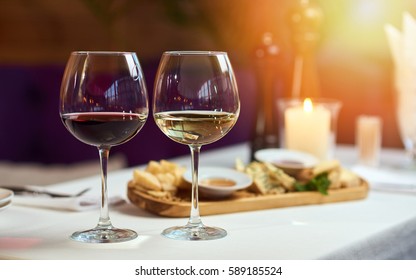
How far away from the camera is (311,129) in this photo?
55.5 inches

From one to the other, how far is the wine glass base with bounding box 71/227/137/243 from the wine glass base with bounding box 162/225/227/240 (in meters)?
0.05

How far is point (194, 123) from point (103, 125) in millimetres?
106

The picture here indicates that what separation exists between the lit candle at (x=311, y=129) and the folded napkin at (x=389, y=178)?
10cm

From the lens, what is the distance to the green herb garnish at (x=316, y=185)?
1.06m

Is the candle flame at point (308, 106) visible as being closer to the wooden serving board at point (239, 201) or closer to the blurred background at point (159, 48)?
the wooden serving board at point (239, 201)

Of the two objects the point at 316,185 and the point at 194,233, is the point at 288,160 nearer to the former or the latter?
the point at 316,185

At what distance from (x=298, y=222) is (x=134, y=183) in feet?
0.83

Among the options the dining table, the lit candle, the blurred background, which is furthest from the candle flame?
the blurred background

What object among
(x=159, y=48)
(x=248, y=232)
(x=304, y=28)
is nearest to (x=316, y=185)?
(x=248, y=232)

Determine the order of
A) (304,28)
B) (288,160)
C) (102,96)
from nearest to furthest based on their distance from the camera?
(102,96) < (288,160) < (304,28)

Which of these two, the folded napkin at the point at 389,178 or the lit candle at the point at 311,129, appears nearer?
the folded napkin at the point at 389,178

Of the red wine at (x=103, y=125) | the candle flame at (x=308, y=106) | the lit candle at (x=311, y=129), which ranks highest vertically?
the red wine at (x=103, y=125)

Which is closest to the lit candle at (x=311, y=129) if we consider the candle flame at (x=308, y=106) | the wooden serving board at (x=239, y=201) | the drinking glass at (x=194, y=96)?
the candle flame at (x=308, y=106)
